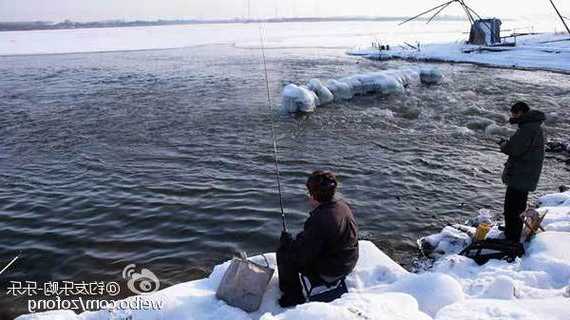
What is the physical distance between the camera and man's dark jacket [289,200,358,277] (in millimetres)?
4975

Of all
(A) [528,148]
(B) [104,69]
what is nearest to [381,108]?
(A) [528,148]

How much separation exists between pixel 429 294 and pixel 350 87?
59.1 feet

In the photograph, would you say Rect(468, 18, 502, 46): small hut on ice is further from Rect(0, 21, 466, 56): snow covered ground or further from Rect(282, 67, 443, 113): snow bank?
Rect(282, 67, 443, 113): snow bank

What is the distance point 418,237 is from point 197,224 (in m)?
4.08

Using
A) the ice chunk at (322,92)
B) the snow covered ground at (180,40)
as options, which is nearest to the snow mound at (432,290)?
the ice chunk at (322,92)

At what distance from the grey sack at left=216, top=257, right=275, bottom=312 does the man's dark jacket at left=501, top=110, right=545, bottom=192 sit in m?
3.95

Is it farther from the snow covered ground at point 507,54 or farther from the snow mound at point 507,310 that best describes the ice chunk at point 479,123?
the snow covered ground at point 507,54

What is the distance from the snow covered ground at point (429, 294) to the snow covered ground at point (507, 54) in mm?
29781

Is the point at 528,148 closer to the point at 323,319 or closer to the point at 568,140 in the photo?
the point at 323,319

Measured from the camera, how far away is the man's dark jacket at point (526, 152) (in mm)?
6734

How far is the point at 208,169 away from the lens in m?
12.6

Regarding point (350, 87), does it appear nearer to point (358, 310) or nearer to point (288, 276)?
point (288, 276)

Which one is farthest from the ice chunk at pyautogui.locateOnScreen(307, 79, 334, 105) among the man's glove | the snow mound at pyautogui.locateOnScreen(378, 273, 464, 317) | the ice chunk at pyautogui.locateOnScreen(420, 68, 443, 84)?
the man's glove

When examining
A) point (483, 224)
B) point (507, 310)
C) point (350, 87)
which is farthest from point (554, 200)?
point (350, 87)
